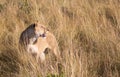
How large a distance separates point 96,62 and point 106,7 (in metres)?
2.25

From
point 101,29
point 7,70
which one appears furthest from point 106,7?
point 7,70

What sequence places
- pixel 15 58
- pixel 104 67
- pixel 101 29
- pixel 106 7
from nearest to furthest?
pixel 104 67 < pixel 15 58 < pixel 101 29 < pixel 106 7

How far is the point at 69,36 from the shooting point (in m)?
4.84

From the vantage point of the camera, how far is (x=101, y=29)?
4949 mm

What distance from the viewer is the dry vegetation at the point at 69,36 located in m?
3.72

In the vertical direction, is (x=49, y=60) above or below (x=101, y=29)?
below

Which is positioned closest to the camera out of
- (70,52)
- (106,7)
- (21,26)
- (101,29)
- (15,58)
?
(70,52)

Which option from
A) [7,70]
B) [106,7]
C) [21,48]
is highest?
[106,7]

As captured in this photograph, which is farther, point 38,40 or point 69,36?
point 69,36

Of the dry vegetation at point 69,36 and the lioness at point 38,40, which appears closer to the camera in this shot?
the dry vegetation at point 69,36

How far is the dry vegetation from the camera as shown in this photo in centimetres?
372

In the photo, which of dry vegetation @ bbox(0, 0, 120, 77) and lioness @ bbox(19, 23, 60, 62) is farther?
lioness @ bbox(19, 23, 60, 62)

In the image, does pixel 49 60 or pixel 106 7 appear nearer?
pixel 49 60

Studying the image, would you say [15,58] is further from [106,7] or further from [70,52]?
[106,7]
